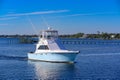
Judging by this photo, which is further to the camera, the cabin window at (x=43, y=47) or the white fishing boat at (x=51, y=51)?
the cabin window at (x=43, y=47)

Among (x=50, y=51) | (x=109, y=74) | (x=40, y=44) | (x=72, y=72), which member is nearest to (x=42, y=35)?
(x=40, y=44)

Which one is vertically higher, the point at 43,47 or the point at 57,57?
the point at 43,47

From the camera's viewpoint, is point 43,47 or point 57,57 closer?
point 57,57

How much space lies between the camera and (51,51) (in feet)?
184

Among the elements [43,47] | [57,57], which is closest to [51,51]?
[57,57]

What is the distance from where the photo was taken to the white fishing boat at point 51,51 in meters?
54.8

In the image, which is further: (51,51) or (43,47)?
(43,47)

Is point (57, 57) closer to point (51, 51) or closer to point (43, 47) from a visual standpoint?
point (51, 51)

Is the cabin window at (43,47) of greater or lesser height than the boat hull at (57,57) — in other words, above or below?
above

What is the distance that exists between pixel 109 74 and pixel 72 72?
5260mm

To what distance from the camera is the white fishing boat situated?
5484 cm

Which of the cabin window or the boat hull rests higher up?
the cabin window

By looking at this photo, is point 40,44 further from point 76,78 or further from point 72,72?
point 76,78

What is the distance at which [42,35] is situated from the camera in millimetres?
61281
